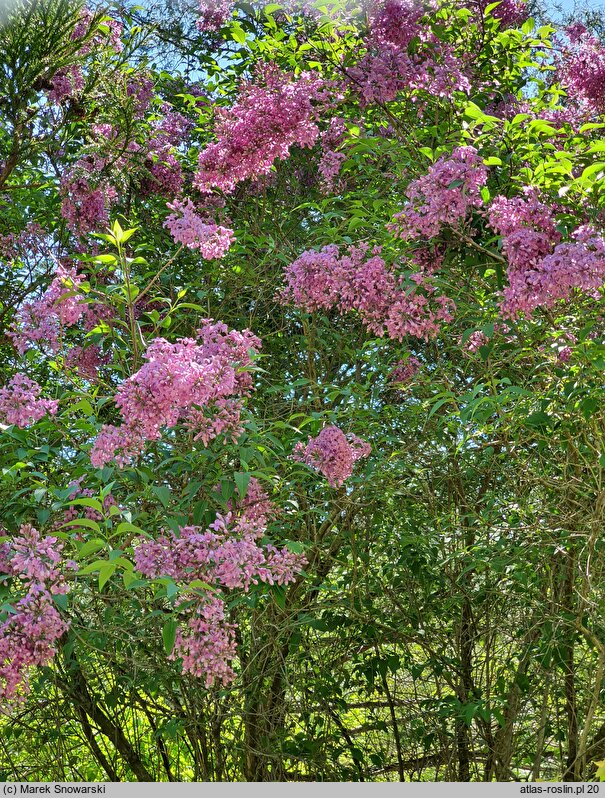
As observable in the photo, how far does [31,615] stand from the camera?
82.3 inches

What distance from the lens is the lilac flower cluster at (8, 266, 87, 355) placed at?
2.59 m

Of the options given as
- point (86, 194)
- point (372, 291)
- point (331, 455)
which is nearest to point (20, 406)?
point (331, 455)

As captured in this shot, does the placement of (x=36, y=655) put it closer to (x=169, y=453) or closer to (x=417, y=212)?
(x=169, y=453)

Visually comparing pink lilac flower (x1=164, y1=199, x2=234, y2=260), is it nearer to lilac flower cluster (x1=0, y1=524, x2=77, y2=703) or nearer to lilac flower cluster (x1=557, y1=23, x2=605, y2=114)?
lilac flower cluster (x1=0, y1=524, x2=77, y2=703)

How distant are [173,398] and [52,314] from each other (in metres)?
0.77

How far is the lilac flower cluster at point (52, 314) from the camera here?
2.59 m

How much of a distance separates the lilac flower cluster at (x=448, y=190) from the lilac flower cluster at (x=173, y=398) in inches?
25.3

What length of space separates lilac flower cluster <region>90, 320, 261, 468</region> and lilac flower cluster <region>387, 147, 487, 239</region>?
2.11ft

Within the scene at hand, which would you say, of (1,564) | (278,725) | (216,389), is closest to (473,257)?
(216,389)

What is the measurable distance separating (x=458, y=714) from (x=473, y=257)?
162 centimetres

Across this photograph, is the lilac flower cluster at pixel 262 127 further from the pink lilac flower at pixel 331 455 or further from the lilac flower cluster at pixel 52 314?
the pink lilac flower at pixel 331 455

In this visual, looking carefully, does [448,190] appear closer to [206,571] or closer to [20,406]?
[206,571]

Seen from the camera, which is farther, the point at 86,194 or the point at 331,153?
the point at 86,194

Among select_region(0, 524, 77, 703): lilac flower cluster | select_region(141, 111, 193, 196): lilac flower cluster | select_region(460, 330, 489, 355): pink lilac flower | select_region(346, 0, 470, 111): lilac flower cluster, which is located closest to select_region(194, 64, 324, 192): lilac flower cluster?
select_region(346, 0, 470, 111): lilac flower cluster
